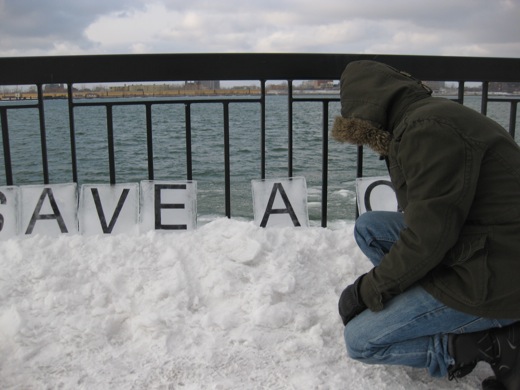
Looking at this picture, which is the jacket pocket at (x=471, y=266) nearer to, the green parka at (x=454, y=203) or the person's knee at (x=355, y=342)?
the green parka at (x=454, y=203)

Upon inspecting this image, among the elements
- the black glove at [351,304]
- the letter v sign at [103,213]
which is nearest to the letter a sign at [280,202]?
the letter v sign at [103,213]

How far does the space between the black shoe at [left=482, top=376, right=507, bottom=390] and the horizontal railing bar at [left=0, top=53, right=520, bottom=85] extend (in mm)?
2200

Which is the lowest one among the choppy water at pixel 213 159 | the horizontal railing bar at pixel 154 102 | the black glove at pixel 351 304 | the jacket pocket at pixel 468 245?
the choppy water at pixel 213 159

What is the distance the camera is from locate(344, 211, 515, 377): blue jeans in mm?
1917

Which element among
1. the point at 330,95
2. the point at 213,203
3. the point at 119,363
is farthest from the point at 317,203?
the point at 119,363

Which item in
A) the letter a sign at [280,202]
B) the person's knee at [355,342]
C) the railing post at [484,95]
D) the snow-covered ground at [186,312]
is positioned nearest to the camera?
the person's knee at [355,342]

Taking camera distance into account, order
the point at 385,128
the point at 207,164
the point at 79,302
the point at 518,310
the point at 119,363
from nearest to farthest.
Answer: the point at 518,310, the point at 385,128, the point at 119,363, the point at 79,302, the point at 207,164

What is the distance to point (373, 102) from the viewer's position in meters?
1.92

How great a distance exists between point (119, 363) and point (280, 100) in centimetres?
236

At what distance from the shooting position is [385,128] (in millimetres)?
1963

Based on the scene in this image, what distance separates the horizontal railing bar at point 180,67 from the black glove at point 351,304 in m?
1.84

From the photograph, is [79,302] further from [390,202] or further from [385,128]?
[390,202]

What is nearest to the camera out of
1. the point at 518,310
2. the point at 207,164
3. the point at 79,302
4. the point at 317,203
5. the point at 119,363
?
the point at 518,310

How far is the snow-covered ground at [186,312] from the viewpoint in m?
2.16
